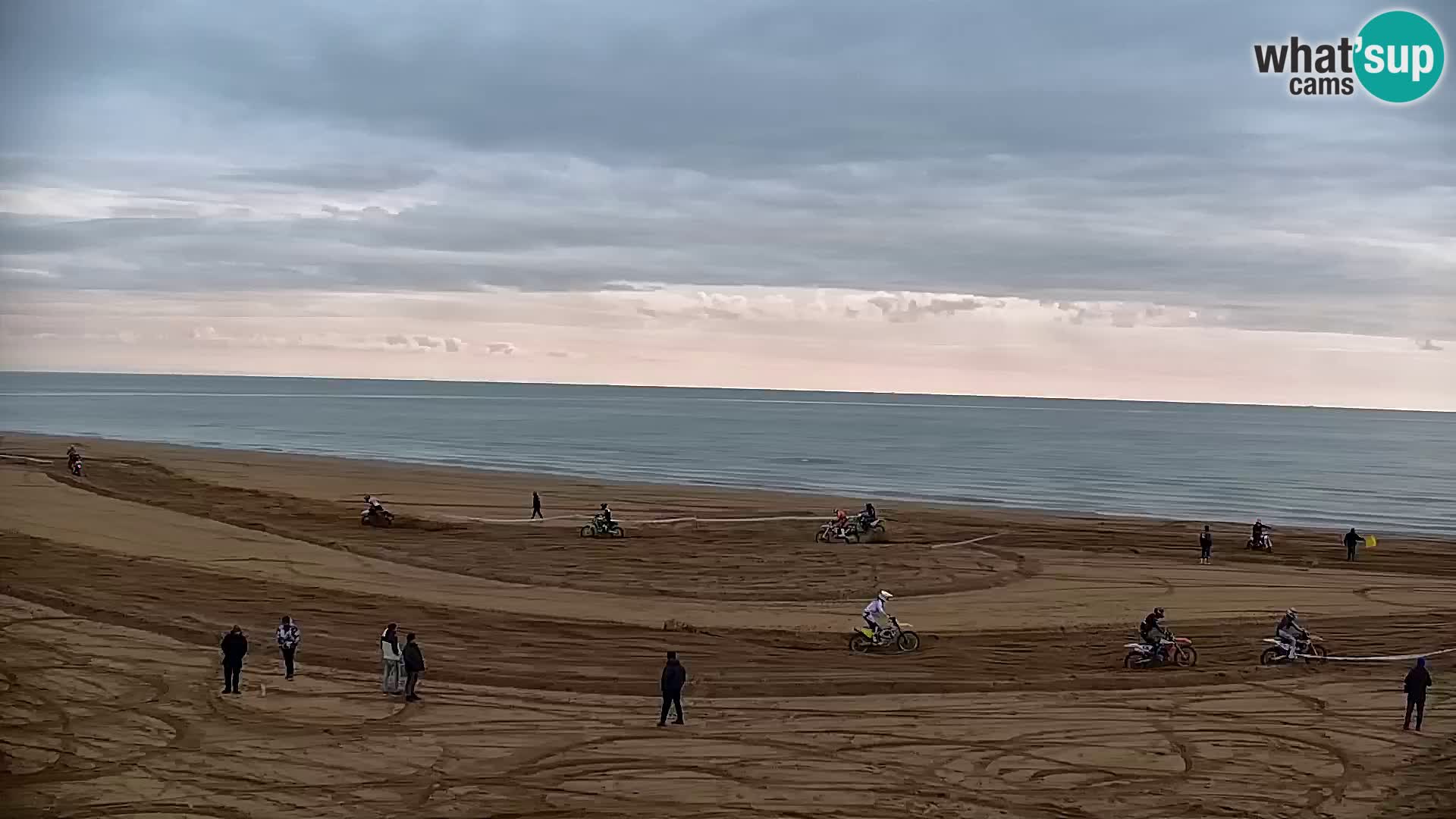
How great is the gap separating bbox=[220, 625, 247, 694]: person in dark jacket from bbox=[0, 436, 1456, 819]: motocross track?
58cm

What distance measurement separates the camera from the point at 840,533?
42.0 metres

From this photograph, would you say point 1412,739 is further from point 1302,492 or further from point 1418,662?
point 1302,492

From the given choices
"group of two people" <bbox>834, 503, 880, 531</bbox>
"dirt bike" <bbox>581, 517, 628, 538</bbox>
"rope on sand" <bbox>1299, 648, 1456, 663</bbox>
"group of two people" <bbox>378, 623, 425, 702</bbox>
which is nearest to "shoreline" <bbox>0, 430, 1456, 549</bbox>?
"dirt bike" <bbox>581, 517, 628, 538</bbox>

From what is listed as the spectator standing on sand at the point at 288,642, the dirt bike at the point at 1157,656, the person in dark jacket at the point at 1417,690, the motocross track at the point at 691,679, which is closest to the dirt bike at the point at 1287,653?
the motocross track at the point at 691,679

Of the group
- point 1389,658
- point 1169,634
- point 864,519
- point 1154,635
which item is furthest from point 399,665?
point 864,519

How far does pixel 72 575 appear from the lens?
3045 cm

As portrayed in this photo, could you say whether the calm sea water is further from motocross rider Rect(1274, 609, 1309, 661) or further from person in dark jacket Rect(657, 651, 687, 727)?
person in dark jacket Rect(657, 651, 687, 727)

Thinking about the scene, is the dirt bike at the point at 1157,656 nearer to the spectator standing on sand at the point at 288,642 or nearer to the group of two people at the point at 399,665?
the group of two people at the point at 399,665

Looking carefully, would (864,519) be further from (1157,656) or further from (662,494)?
(662,494)

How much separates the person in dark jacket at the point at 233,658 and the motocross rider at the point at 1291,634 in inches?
755

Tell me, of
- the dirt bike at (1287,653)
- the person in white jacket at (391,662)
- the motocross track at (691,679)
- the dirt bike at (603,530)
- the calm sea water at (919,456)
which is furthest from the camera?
the calm sea water at (919,456)

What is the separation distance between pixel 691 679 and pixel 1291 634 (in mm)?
11931

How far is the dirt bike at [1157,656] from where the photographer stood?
80.8ft

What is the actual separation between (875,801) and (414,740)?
6716 mm
